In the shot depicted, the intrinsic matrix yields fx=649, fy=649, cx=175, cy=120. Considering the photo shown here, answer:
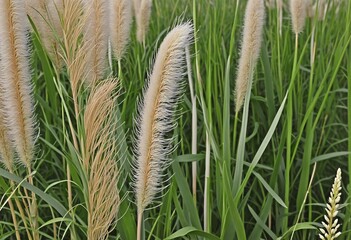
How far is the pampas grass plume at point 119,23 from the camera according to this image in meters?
1.37

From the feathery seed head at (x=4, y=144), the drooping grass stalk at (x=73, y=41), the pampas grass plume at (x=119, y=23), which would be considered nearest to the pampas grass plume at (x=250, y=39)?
the pampas grass plume at (x=119, y=23)

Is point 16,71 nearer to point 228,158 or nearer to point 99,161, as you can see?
point 99,161

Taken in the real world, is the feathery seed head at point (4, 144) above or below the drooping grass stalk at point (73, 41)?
below

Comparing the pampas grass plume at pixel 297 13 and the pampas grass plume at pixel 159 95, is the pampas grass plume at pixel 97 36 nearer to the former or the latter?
the pampas grass plume at pixel 159 95

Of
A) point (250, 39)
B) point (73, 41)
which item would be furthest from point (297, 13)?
point (73, 41)

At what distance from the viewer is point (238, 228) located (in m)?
1.18

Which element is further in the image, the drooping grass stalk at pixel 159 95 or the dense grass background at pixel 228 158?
the dense grass background at pixel 228 158

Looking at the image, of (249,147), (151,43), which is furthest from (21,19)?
(151,43)

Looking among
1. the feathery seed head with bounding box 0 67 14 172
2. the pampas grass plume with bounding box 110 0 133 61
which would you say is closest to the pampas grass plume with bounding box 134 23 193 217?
the feathery seed head with bounding box 0 67 14 172

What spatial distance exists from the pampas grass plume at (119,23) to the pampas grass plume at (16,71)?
31 cm

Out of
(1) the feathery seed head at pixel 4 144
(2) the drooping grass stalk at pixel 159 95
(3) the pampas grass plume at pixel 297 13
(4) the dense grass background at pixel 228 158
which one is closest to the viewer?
(2) the drooping grass stalk at pixel 159 95

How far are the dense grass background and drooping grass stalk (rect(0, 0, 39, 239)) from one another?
0.07 meters

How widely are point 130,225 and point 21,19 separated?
1.44 ft

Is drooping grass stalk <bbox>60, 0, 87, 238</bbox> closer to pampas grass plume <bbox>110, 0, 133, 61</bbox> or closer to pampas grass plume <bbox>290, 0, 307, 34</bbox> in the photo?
pampas grass plume <bbox>110, 0, 133, 61</bbox>
